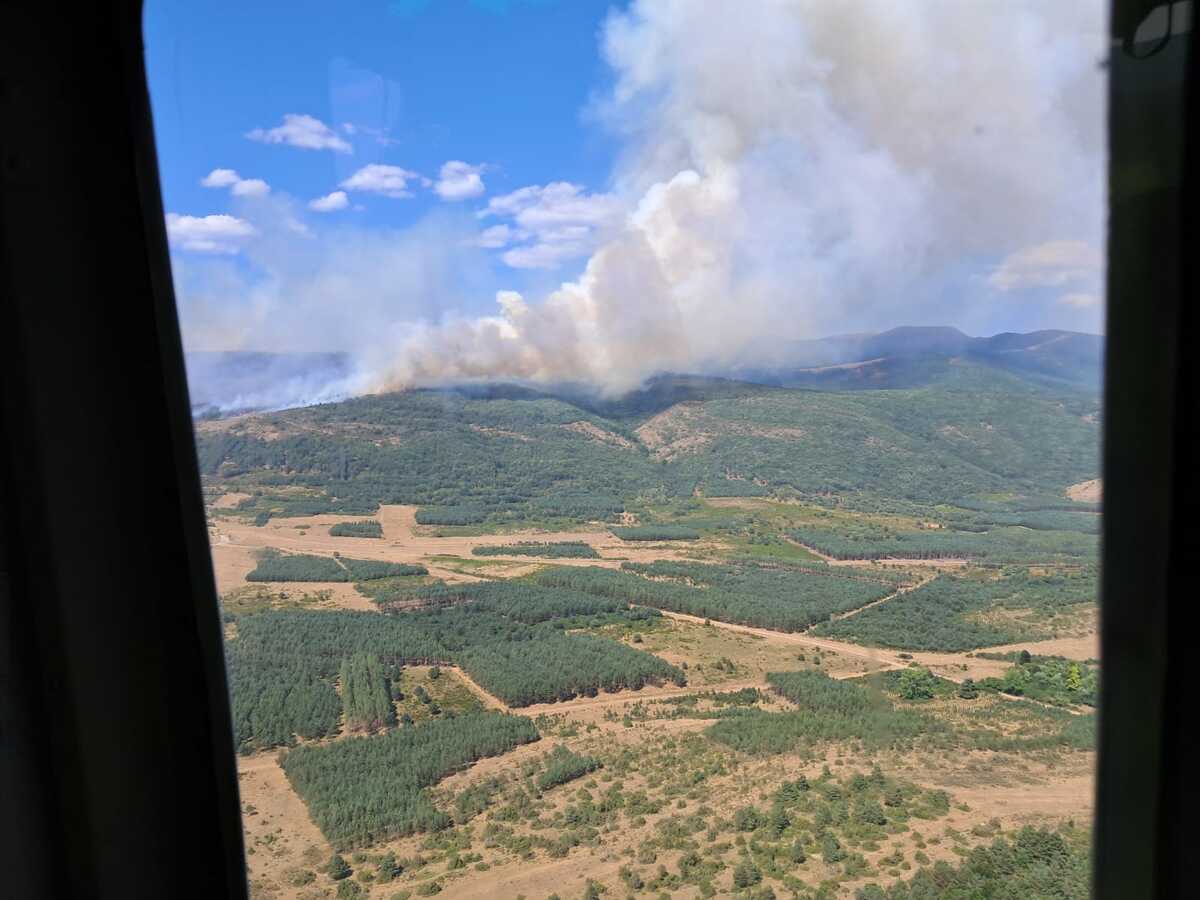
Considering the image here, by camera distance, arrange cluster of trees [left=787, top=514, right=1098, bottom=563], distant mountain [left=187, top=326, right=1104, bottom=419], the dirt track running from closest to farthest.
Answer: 1. cluster of trees [left=787, top=514, right=1098, bottom=563]
2. distant mountain [left=187, top=326, right=1104, bottom=419]
3. the dirt track

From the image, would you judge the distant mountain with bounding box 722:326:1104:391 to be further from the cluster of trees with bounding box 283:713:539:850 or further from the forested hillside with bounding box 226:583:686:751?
the cluster of trees with bounding box 283:713:539:850

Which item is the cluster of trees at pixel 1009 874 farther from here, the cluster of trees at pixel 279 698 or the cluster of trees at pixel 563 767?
the cluster of trees at pixel 279 698

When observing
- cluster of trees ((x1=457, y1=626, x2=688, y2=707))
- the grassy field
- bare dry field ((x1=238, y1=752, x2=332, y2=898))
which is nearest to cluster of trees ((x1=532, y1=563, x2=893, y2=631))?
the grassy field

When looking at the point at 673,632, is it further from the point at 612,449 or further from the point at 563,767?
the point at 612,449

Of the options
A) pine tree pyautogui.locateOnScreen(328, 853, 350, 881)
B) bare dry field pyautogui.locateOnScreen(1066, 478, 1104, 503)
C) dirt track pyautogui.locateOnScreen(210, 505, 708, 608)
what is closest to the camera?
bare dry field pyautogui.locateOnScreen(1066, 478, 1104, 503)

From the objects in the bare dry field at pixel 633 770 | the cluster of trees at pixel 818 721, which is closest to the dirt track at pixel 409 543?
the bare dry field at pixel 633 770

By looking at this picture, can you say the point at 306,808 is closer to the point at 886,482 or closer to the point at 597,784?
the point at 597,784
